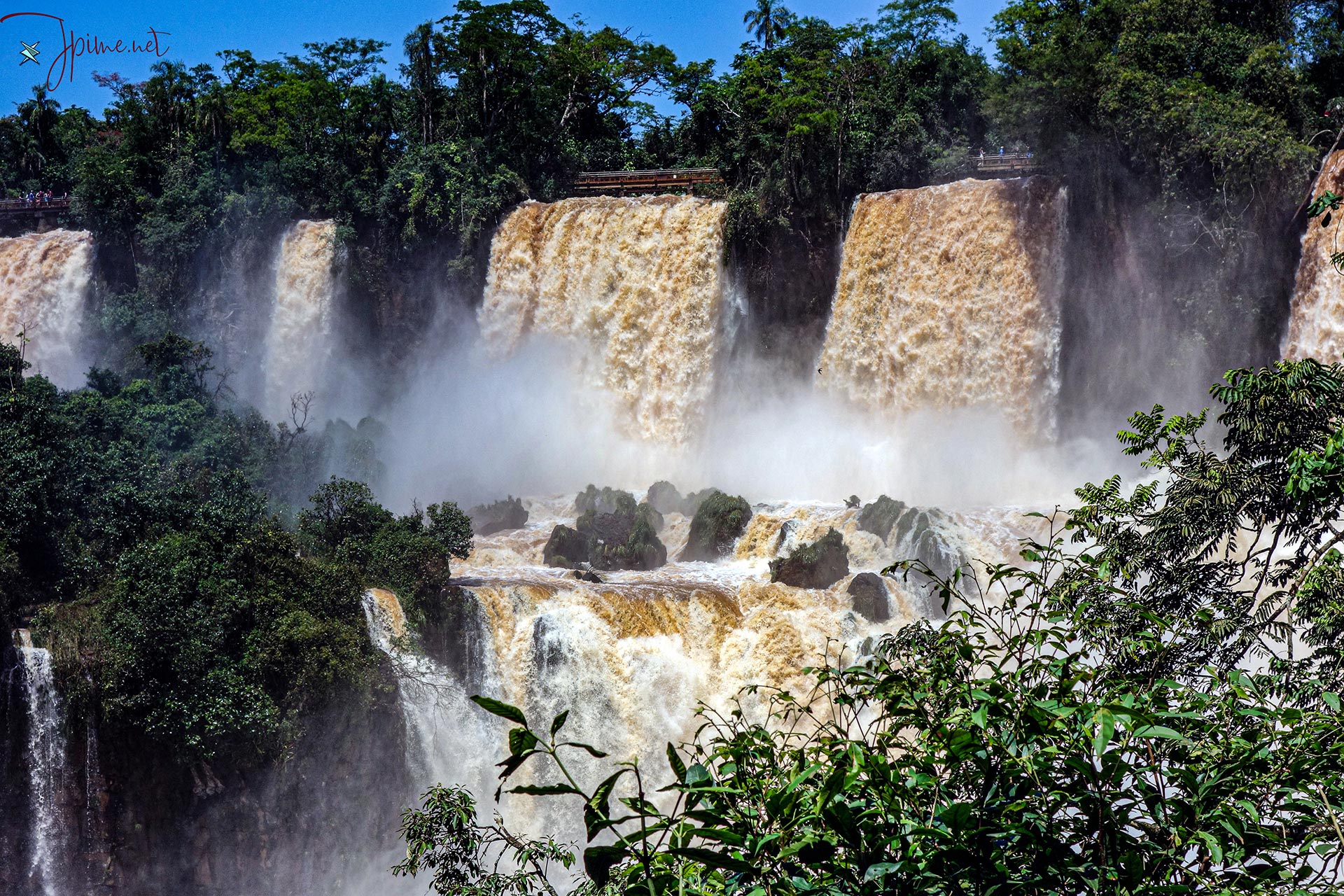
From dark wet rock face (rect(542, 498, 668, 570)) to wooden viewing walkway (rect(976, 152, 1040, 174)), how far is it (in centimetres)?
1035

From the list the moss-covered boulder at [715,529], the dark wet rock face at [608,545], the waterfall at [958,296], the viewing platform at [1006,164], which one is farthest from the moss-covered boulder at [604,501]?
the viewing platform at [1006,164]

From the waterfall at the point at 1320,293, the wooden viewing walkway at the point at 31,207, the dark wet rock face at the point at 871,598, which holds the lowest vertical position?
the dark wet rock face at the point at 871,598

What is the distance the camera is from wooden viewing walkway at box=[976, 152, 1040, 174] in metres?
22.0

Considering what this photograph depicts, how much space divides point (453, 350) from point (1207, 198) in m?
16.7

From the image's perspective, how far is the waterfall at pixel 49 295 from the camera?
30.0 metres

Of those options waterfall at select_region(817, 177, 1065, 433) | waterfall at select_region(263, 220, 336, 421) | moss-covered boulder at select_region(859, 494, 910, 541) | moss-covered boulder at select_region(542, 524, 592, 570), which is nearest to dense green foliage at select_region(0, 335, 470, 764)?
moss-covered boulder at select_region(542, 524, 592, 570)

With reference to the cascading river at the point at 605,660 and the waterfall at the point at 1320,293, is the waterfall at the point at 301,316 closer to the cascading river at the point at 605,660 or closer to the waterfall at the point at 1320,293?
the cascading river at the point at 605,660

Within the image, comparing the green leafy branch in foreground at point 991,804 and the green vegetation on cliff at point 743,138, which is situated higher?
the green vegetation on cliff at point 743,138

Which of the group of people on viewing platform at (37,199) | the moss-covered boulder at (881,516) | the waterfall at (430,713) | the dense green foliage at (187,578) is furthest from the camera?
the group of people on viewing platform at (37,199)

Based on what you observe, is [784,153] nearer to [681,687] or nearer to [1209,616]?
[681,687]

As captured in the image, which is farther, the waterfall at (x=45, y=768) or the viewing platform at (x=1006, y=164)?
the viewing platform at (x=1006, y=164)

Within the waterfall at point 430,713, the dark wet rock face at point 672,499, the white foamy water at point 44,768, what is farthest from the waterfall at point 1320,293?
the white foamy water at point 44,768

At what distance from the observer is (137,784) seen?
42.2 feet

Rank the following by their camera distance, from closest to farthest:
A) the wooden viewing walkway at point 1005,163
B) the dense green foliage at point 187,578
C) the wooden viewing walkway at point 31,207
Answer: the dense green foliage at point 187,578
the wooden viewing walkway at point 1005,163
the wooden viewing walkway at point 31,207
